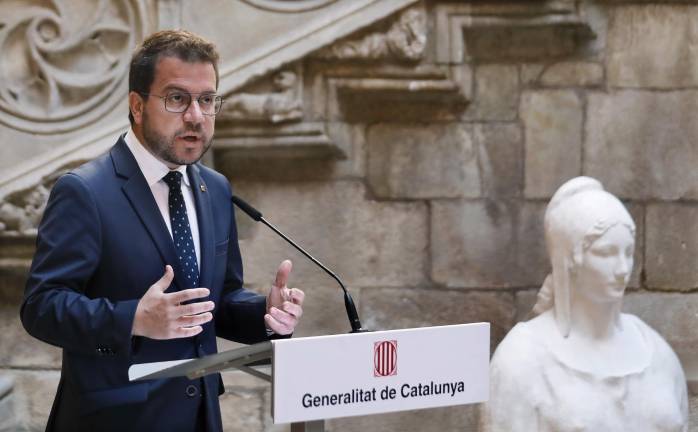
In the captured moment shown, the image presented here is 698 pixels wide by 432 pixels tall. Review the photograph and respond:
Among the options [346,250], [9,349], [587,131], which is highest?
[587,131]

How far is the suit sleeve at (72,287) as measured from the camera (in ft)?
7.45

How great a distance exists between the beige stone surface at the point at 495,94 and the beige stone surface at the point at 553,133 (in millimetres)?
60

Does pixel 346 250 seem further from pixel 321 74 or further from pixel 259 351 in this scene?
pixel 259 351

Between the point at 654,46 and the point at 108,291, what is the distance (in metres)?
3.15

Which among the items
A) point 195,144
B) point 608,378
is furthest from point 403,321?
point 195,144

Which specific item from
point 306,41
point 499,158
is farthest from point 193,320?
point 499,158

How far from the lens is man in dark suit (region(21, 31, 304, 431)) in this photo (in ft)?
7.86

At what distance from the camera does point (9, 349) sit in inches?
191

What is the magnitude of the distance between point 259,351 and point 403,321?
289cm

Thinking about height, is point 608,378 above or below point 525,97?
below

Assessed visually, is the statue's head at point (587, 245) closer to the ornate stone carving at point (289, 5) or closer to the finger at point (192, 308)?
the ornate stone carving at point (289, 5)

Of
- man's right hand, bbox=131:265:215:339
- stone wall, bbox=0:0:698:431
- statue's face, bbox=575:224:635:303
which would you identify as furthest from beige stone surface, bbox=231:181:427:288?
man's right hand, bbox=131:265:215:339

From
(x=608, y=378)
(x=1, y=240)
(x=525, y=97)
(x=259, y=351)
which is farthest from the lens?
(x=525, y=97)

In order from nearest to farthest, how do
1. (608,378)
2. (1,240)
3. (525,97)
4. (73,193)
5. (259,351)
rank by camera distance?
(259,351)
(73,193)
(608,378)
(1,240)
(525,97)
